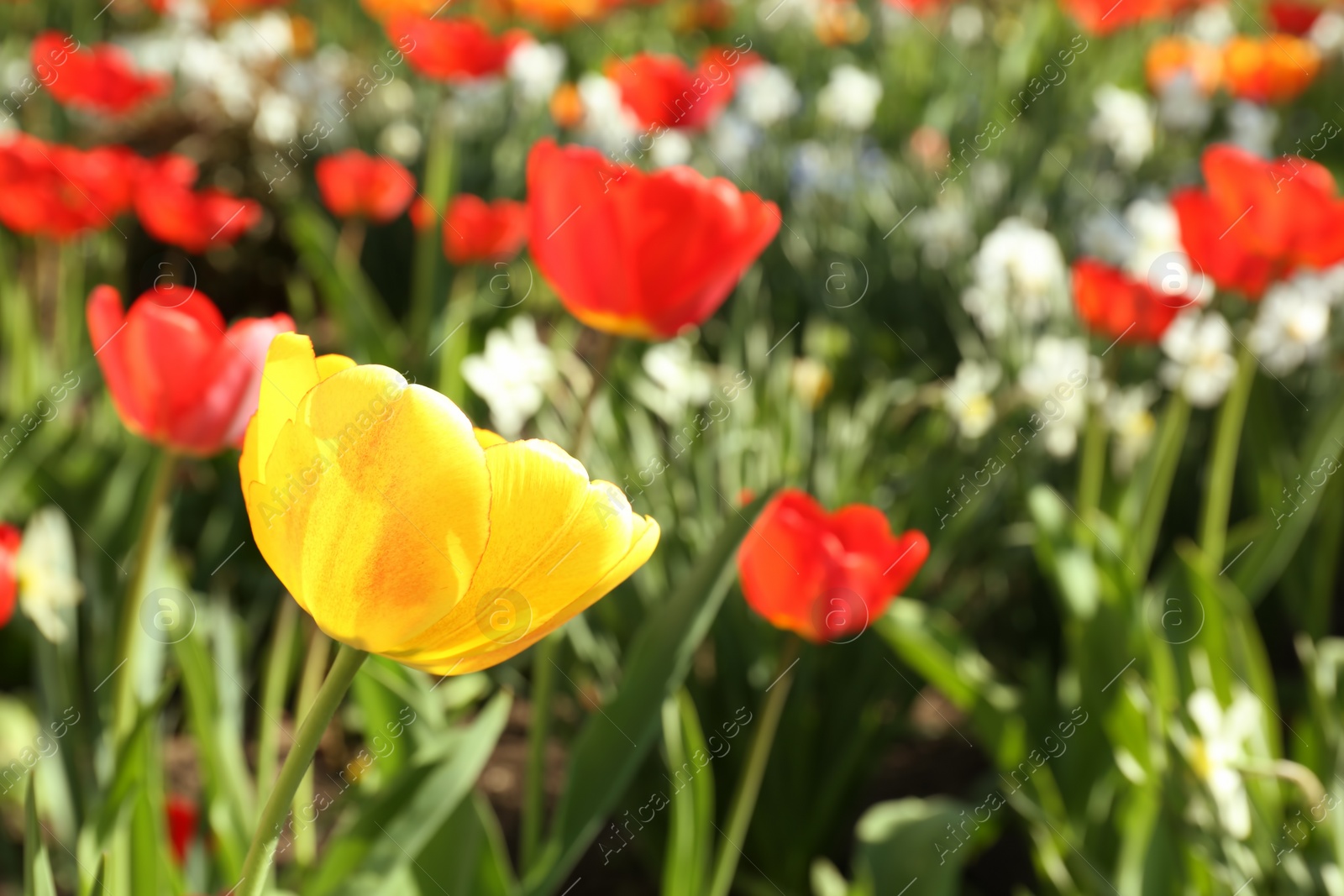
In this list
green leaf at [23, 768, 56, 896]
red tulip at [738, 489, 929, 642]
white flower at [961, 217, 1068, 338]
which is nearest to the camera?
green leaf at [23, 768, 56, 896]

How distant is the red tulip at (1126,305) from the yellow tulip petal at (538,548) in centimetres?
152

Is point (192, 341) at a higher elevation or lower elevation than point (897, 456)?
higher

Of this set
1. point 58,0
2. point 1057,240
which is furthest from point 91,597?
point 58,0

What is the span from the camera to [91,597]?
66.0 inches

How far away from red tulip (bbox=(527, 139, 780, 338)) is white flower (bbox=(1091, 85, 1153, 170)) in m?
2.74

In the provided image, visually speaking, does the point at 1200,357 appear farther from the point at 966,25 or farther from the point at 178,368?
the point at 966,25

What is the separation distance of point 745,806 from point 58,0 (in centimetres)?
487

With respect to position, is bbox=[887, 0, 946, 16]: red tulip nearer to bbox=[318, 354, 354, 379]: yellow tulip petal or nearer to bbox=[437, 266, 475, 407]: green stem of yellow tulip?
bbox=[437, 266, 475, 407]: green stem of yellow tulip

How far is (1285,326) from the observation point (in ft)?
7.04

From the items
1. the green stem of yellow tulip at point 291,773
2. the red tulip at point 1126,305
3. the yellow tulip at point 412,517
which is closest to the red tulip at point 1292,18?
the red tulip at point 1126,305

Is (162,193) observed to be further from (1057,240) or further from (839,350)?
A: (1057,240)

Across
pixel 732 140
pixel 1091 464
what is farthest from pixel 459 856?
pixel 732 140

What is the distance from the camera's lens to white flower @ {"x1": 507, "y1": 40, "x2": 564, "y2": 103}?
11.6ft

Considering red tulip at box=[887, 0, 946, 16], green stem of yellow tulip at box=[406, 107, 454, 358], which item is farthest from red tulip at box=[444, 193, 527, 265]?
red tulip at box=[887, 0, 946, 16]
